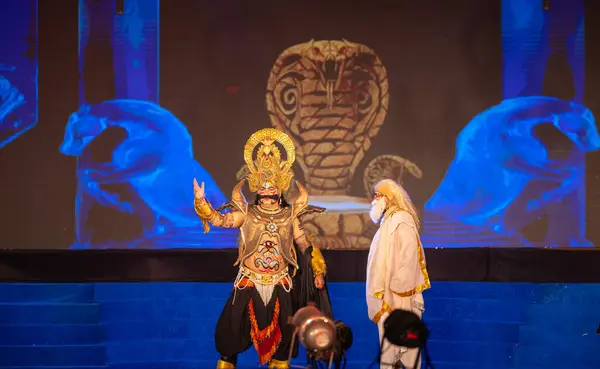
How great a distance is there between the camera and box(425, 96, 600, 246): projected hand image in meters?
6.37

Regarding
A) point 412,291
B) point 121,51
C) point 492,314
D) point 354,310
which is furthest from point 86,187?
point 492,314

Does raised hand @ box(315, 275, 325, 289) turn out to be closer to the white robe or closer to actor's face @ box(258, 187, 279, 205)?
the white robe

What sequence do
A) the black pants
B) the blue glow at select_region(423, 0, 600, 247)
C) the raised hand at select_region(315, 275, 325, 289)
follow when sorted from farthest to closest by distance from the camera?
the blue glow at select_region(423, 0, 600, 247) → the raised hand at select_region(315, 275, 325, 289) → the black pants

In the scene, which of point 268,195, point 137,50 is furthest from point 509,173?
point 137,50

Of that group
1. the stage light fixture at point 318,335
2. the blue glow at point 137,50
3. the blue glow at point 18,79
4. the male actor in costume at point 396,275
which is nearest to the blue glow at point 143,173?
the blue glow at point 137,50

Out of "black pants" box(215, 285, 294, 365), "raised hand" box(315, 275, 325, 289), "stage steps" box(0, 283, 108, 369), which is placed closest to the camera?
"black pants" box(215, 285, 294, 365)

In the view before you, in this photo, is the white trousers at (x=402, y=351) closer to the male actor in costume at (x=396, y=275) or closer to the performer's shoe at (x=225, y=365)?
the male actor in costume at (x=396, y=275)

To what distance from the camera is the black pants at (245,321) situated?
482 centimetres

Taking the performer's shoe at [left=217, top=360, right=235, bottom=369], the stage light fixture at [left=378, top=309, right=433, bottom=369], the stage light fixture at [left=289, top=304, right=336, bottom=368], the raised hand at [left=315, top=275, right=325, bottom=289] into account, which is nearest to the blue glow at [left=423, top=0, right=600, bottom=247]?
the raised hand at [left=315, top=275, right=325, bottom=289]

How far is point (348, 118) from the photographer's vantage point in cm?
639

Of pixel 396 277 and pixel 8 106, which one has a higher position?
pixel 8 106

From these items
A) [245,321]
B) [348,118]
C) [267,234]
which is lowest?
[245,321]

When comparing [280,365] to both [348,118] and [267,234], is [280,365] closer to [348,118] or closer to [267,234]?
A: [267,234]

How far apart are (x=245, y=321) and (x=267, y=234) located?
25.3 inches
